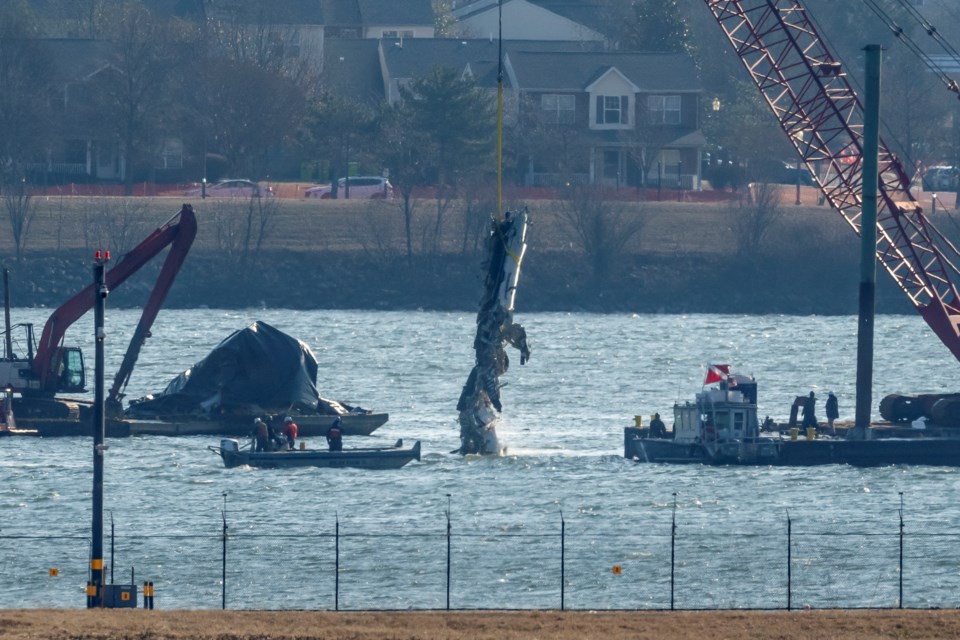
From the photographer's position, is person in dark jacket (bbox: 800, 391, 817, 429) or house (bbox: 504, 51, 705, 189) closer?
person in dark jacket (bbox: 800, 391, 817, 429)

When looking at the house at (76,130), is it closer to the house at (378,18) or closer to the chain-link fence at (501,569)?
the house at (378,18)

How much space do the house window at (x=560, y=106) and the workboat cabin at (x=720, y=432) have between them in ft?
297

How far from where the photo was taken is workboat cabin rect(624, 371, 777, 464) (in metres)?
64.3

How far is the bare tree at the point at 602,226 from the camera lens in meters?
138

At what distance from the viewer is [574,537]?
170ft

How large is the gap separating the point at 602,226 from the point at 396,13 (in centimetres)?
5753

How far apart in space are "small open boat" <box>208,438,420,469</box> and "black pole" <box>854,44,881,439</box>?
14255mm

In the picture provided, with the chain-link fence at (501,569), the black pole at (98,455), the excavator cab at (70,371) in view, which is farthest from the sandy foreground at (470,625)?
the excavator cab at (70,371)

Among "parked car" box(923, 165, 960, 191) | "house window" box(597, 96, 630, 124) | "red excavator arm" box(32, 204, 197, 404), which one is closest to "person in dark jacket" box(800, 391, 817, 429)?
"red excavator arm" box(32, 204, 197, 404)

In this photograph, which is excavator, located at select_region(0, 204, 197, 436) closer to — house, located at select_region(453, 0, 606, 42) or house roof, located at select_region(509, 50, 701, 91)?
house roof, located at select_region(509, 50, 701, 91)

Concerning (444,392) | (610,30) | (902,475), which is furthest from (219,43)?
(902,475)

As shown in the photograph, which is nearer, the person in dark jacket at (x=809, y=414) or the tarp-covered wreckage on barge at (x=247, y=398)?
the person in dark jacket at (x=809, y=414)

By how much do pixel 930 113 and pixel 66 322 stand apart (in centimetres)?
10636

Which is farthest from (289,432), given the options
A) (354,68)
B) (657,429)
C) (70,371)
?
(354,68)
